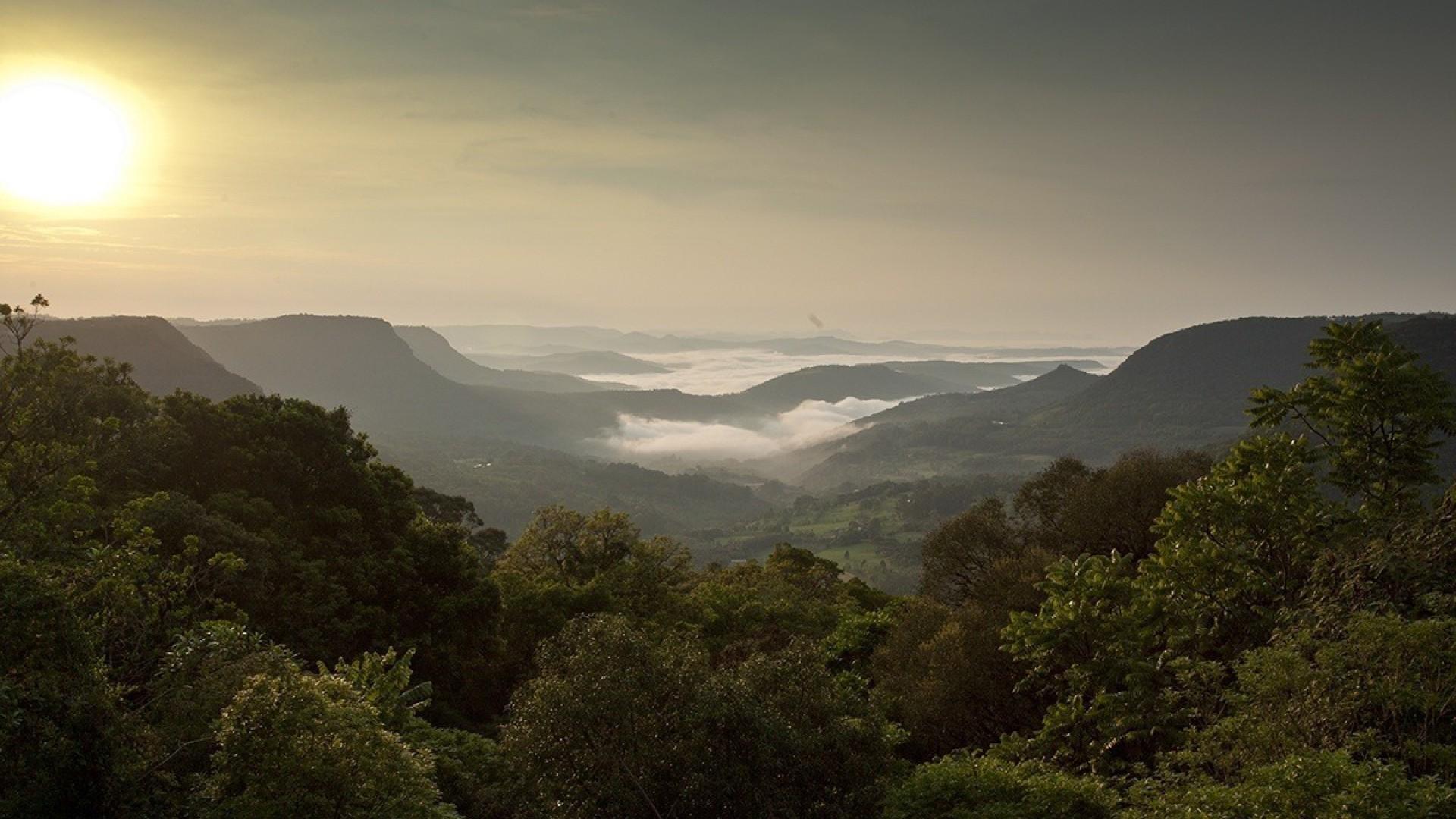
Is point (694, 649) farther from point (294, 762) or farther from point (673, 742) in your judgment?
point (294, 762)

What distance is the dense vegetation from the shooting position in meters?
12.5

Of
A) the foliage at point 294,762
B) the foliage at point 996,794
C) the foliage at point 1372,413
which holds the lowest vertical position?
the foliage at point 996,794

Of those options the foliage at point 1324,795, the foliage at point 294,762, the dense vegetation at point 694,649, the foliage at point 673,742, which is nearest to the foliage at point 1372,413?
the dense vegetation at point 694,649

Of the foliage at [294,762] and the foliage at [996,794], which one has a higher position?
the foliage at [294,762]

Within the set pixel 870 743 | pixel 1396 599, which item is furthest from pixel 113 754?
pixel 1396 599

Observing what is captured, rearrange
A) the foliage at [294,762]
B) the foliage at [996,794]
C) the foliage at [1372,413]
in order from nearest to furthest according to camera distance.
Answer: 1. the foliage at [294,762]
2. the foliage at [996,794]
3. the foliage at [1372,413]

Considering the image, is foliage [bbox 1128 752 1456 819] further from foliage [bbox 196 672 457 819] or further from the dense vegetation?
foliage [bbox 196 672 457 819]

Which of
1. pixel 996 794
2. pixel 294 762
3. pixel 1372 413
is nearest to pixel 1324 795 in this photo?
pixel 996 794

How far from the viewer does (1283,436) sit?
22500mm

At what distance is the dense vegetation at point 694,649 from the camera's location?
1255 centimetres

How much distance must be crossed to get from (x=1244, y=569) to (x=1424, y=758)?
26.2 feet

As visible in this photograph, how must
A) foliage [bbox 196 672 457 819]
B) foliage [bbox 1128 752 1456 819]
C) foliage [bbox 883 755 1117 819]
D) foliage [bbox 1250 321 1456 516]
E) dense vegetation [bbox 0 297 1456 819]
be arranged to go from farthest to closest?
1. foliage [bbox 1250 321 1456 516]
2. foliage [bbox 883 755 1117 819]
3. dense vegetation [bbox 0 297 1456 819]
4. foliage [bbox 196 672 457 819]
5. foliage [bbox 1128 752 1456 819]

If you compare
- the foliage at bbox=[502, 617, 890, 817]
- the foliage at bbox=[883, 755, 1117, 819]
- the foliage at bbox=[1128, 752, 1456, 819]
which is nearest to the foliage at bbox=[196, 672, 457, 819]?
the foliage at bbox=[502, 617, 890, 817]

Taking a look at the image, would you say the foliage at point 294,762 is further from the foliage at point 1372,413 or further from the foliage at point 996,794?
the foliage at point 1372,413
